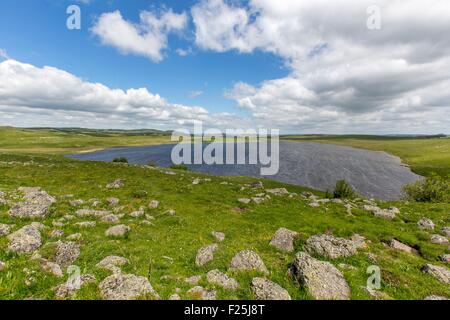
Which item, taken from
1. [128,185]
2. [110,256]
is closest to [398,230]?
[110,256]

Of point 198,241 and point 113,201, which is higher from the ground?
point 113,201

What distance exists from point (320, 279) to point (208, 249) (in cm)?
721

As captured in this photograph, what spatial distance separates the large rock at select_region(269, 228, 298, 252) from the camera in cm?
1829

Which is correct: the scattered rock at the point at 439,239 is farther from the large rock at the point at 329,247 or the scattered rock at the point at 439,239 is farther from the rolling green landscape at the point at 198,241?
the large rock at the point at 329,247

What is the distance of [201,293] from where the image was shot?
38.7 ft

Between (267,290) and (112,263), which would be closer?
(267,290)

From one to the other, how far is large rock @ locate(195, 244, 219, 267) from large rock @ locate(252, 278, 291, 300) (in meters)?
3.78

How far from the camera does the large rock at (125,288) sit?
10.9 metres

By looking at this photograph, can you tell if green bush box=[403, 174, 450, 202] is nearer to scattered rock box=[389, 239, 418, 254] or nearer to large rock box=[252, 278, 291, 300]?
scattered rock box=[389, 239, 418, 254]

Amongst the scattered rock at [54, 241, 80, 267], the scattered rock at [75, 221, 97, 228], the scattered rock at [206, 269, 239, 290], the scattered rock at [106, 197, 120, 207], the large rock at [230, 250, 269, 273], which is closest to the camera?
the scattered rock at [206, 269, 239, 290]

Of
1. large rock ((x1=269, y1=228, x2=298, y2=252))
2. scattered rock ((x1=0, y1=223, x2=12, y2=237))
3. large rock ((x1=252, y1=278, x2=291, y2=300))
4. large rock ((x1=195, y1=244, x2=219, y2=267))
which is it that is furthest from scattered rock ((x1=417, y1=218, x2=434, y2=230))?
scattered rock ((x1=0, y1=223, x2=12, y2=237))

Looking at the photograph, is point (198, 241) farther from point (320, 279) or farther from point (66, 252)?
point (320, 279)

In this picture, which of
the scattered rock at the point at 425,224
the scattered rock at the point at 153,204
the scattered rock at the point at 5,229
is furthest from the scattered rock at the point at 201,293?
the scattered rock at the point at 425,224

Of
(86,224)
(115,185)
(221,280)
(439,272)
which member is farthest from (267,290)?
(115,185)
